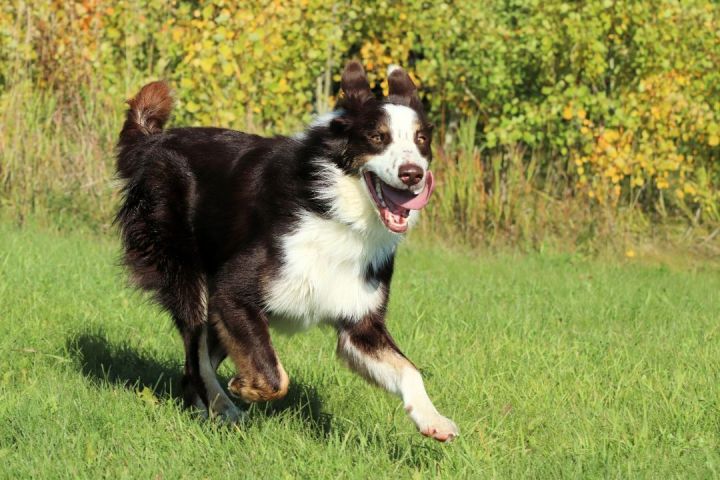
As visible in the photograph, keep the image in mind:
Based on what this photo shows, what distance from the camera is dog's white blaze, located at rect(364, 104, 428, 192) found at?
4.82 metres

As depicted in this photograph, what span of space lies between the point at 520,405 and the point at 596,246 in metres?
5.98

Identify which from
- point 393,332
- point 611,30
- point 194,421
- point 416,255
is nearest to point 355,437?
point 194,421

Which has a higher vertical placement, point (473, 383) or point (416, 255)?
point (473, 383)

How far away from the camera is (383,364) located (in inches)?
199

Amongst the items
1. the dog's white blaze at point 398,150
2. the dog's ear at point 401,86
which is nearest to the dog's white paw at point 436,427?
the dog's white blaze at point 398,150

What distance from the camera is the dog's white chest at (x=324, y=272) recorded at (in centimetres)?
506

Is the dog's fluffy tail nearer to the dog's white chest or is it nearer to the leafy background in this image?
the dog's white chest

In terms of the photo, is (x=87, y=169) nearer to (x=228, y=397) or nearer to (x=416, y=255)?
(x=416, y=255)

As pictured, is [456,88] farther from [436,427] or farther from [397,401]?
[436,427]

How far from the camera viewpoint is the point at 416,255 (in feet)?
34.8

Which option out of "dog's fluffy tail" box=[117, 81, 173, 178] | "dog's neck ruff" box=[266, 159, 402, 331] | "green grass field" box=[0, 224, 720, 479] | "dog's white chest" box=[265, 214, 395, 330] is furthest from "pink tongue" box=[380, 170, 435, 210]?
"dog's fluffy tail" box=[117, 81, 173, 178]

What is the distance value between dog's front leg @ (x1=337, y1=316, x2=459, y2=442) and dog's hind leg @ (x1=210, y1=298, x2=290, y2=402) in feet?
1.13

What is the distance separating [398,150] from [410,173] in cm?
21

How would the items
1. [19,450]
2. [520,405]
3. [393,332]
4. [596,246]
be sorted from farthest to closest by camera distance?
[596,246] < [393,332] < [520,405] < [19,450]
